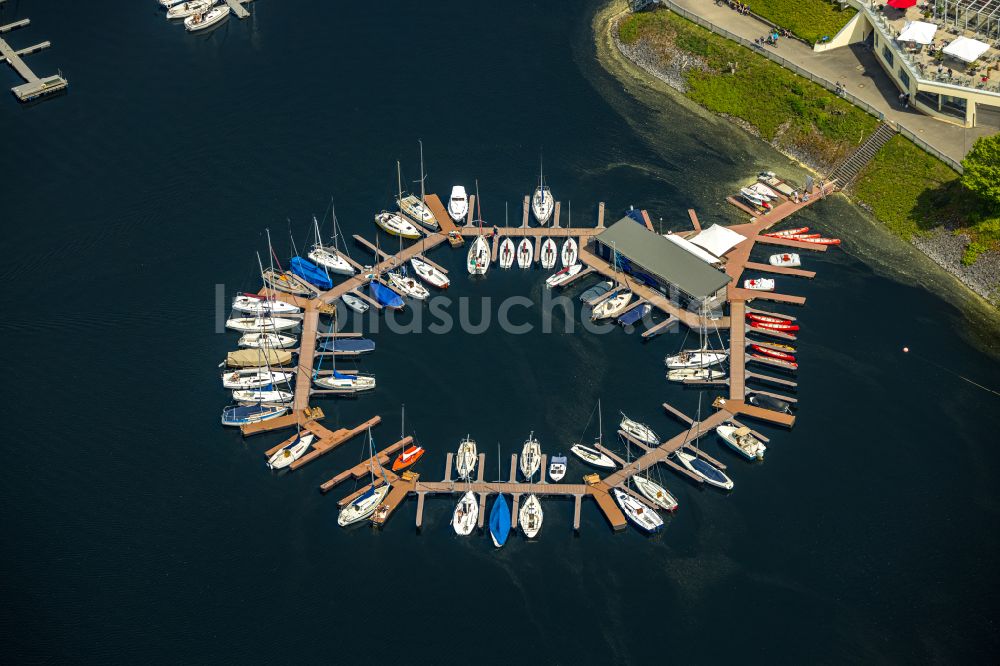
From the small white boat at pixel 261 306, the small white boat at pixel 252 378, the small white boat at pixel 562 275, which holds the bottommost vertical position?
the small white boat at pixel 252 378

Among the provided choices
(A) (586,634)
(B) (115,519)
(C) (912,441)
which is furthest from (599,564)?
(B) (115,519)

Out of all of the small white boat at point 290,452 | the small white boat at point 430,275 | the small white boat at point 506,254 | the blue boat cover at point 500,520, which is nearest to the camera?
the blue boat cover at point 500,520

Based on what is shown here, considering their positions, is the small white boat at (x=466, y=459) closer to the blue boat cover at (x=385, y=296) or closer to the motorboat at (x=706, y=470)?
the motorboat at (x=706, y=470)

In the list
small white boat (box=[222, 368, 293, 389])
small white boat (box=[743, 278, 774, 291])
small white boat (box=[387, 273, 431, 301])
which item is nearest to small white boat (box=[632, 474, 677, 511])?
small white boat (box=[743, 278, 774, 291])

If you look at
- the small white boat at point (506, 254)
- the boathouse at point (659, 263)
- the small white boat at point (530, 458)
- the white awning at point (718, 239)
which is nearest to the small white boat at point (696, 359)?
the boathouse at point (659, 263)

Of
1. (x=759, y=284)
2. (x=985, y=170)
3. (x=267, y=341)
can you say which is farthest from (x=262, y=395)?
(x=985, y=170)

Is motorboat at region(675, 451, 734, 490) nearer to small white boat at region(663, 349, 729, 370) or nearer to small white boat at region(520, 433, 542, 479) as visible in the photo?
small white boat at region(663, 349, 729, 370)

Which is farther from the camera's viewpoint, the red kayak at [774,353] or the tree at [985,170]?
the tree at [985,170]
